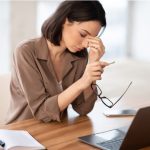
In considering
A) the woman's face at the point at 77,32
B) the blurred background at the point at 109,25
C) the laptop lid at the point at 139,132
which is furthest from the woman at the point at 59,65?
the blurred background at the point at 109,25

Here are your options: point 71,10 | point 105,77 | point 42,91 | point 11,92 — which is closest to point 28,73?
point 42,91

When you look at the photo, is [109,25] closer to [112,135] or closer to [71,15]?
[71,15]

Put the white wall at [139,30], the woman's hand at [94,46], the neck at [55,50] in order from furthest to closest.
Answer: the white wall at [139,30]
the neck at [55,50]
the woman's hand at [94,46]

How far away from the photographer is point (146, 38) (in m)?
3.54

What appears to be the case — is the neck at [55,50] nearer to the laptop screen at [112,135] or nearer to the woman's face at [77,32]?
the woman's face at [77,32]

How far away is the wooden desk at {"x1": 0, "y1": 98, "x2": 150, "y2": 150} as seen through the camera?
122cm

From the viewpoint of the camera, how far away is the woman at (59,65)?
4.91 feet

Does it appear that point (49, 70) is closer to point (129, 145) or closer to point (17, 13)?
point (129, 145)

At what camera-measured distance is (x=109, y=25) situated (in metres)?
3.31

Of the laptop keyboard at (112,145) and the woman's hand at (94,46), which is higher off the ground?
the woman's hand at (94,46)

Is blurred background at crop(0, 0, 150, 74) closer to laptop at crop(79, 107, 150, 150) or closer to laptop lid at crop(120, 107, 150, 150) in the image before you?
laptop at crop(79, 107, 150, 150)

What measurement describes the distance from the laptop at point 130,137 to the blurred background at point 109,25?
151cm

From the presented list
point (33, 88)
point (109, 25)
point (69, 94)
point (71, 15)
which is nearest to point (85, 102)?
point (69, 94)

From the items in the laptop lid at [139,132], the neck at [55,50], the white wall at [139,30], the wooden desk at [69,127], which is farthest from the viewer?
the white wall at [139,30]
